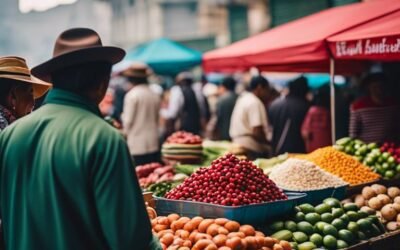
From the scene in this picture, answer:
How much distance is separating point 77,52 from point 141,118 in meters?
7.19

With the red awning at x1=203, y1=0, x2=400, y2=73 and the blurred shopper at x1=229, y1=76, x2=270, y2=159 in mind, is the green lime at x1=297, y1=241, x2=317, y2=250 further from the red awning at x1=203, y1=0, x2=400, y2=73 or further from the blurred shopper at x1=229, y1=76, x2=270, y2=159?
the blurred shopper at x1=229, y1=76, x2=270, y2=159

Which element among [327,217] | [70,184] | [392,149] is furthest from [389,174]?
[70,184]

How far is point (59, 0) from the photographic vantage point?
8648 millimetres

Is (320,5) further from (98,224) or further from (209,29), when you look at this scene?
(209,29)

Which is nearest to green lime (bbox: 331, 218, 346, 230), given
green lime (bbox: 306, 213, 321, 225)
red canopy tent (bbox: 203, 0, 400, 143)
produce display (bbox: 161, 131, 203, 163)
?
green lime (bbox: 306, 213, 321, 225)

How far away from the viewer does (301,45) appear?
299 inches

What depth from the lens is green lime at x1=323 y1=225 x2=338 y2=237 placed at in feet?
16.3

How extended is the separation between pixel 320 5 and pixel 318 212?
13339 mm

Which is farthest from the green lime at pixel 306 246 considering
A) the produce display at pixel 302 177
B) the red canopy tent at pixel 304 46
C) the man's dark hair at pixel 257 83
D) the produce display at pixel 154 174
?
the man's dark hair at pixel 257 83

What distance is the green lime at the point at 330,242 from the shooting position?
488 cm

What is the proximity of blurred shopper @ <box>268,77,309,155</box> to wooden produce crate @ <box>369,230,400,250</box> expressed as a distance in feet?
14.3

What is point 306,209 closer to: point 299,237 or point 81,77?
point 299,237

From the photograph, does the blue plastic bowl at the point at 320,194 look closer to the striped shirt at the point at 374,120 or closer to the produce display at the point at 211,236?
the produce display at the point at 211,236

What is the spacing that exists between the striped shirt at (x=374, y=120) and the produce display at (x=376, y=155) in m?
0.55
